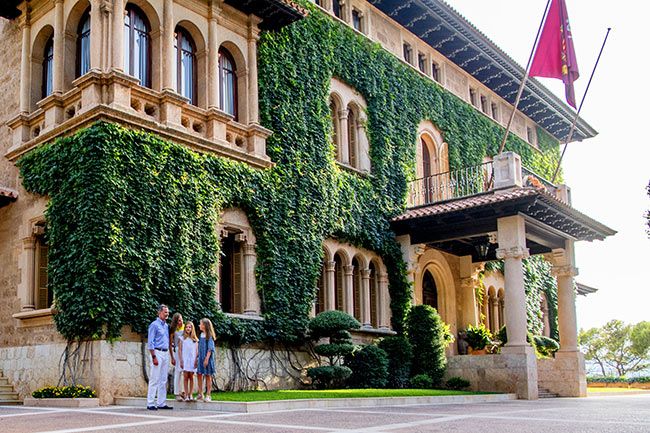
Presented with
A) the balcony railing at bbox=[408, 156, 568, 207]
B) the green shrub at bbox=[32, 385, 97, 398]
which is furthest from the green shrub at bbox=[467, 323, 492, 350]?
the green shrub at bbox=[32, 385, 97, 398]

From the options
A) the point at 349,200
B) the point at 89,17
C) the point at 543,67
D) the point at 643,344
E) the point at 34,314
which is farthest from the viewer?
the point at 643,344

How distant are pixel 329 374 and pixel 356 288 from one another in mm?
5389

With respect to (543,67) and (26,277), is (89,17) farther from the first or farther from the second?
(543,67)

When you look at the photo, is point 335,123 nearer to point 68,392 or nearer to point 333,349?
point 333,349

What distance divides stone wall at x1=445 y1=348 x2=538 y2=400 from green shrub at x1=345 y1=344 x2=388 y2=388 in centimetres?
332

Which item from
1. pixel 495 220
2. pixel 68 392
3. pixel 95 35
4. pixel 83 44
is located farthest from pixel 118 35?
pixel 495 220

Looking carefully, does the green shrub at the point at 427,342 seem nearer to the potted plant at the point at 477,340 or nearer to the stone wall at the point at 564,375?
the potted plant at the point at 477,340

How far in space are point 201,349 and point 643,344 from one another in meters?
60.6

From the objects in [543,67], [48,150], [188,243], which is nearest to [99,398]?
[188,243]

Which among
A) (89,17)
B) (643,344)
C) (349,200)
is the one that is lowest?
(643,344)

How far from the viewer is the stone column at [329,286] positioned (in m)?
21.2

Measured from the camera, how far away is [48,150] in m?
16.9

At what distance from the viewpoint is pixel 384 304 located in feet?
76.2

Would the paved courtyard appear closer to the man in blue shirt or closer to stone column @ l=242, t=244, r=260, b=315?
the man in blue shirt
